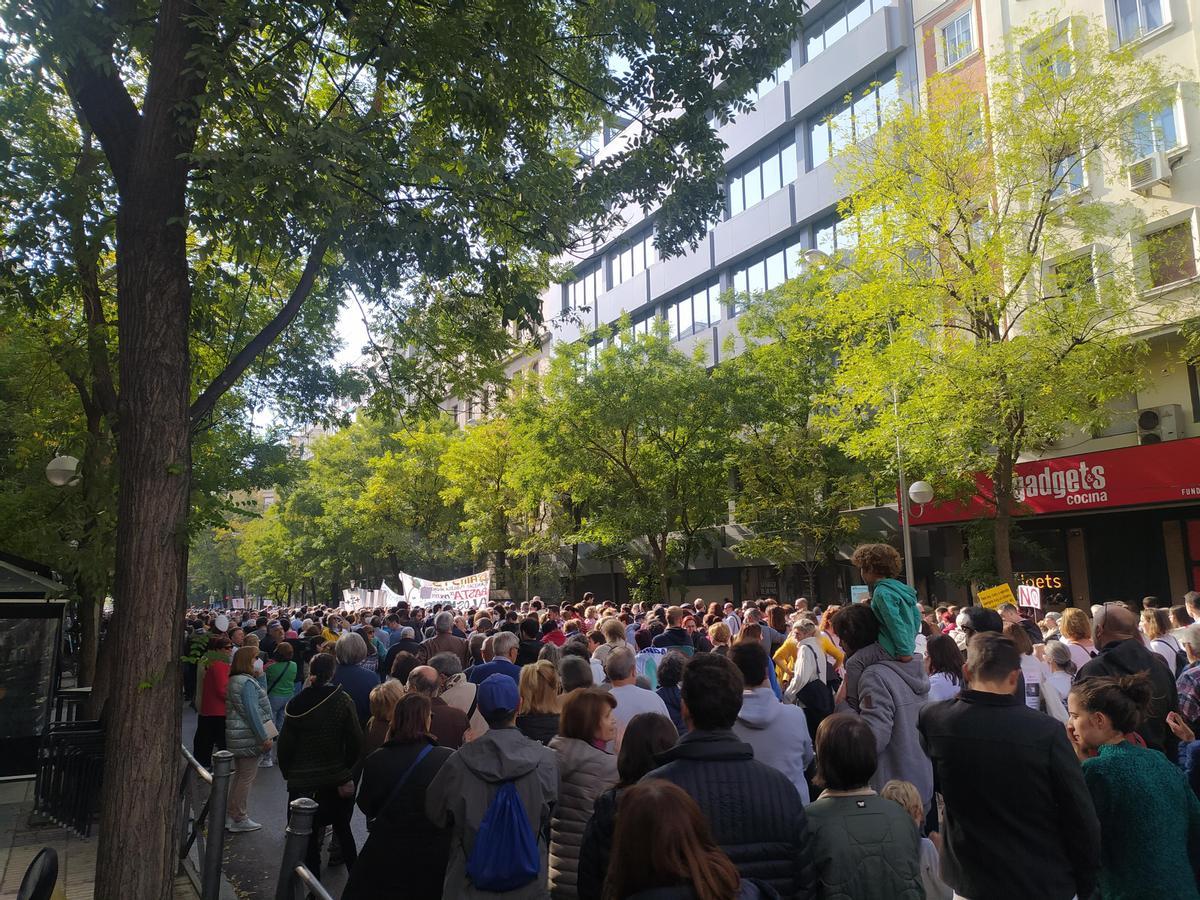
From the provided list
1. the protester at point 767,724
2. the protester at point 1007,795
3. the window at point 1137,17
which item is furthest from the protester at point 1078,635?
the window at point 1137,17

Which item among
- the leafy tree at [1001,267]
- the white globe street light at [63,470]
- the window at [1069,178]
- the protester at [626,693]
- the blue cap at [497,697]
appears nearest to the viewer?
the blue cap at [497,697]

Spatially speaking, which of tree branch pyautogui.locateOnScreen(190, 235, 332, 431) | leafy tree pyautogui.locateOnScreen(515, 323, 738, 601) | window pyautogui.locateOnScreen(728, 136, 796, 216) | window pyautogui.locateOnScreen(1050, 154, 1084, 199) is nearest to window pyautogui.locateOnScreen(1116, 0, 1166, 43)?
window pyautogui.locateOnScreen(1050, 154, 1084, 199)

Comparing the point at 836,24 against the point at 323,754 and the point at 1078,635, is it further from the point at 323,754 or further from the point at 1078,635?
the point at 323,754

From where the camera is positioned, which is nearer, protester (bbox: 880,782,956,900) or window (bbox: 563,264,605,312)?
protester (bbox: 880,782,956,900)

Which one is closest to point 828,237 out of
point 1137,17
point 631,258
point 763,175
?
point 763,175

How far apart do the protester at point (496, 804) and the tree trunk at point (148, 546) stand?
75.7 inches

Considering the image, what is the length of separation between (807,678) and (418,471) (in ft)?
135

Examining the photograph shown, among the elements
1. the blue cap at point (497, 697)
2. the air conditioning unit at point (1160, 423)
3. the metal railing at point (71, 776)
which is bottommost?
the metal railing at point (71, 776)

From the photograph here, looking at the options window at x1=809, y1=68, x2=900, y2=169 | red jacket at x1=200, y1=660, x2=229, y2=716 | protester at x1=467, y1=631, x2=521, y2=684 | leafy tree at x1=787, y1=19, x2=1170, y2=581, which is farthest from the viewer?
window at x1=809, y1=68, x2=900, y2=169

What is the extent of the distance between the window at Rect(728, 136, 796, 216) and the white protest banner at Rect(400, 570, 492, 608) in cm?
1758

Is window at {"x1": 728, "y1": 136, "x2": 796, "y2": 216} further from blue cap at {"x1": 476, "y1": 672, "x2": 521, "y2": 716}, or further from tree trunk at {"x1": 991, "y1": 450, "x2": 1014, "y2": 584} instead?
blue cap at {"x1": 476, "y1": 672, "x2": 521, "y2": 716}

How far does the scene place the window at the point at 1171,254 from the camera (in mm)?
19172

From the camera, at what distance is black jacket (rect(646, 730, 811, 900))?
3211mm

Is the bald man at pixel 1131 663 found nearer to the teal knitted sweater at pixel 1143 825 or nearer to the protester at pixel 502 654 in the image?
the teal knitted sweater at pixel 1143 825
